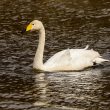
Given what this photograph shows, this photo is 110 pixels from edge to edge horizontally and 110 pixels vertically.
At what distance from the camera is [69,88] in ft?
46.2

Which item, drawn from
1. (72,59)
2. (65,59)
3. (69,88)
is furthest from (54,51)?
(69,88)

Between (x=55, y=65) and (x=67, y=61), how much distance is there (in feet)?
1.39

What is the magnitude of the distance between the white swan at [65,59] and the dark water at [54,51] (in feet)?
0.90

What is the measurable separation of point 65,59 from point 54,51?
1961 millimetres

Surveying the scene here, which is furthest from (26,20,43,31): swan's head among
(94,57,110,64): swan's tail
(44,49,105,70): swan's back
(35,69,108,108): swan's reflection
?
(94,57,110,64): swan's tail

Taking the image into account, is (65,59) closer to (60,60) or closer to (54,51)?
(60,60)

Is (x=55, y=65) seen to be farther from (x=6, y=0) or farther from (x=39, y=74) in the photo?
(x=6, y=0)

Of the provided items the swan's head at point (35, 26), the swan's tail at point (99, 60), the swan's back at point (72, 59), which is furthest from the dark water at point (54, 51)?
the swan's head at point (35, 26)

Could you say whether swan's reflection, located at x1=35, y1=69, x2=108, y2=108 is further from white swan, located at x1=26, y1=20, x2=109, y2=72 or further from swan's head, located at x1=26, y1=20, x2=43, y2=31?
swan's head, located at x1=26, y1=20, x2=43, y2=31

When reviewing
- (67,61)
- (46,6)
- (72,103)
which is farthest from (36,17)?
(72,103)

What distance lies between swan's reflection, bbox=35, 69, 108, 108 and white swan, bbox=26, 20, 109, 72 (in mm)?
294

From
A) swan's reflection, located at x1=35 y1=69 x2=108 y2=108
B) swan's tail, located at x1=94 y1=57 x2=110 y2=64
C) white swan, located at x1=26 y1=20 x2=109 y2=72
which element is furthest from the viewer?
swan's tail, located at x1=94 y1=57 x2=110 y2=64

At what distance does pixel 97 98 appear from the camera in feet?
43.0

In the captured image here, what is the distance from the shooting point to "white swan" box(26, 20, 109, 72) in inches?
634
